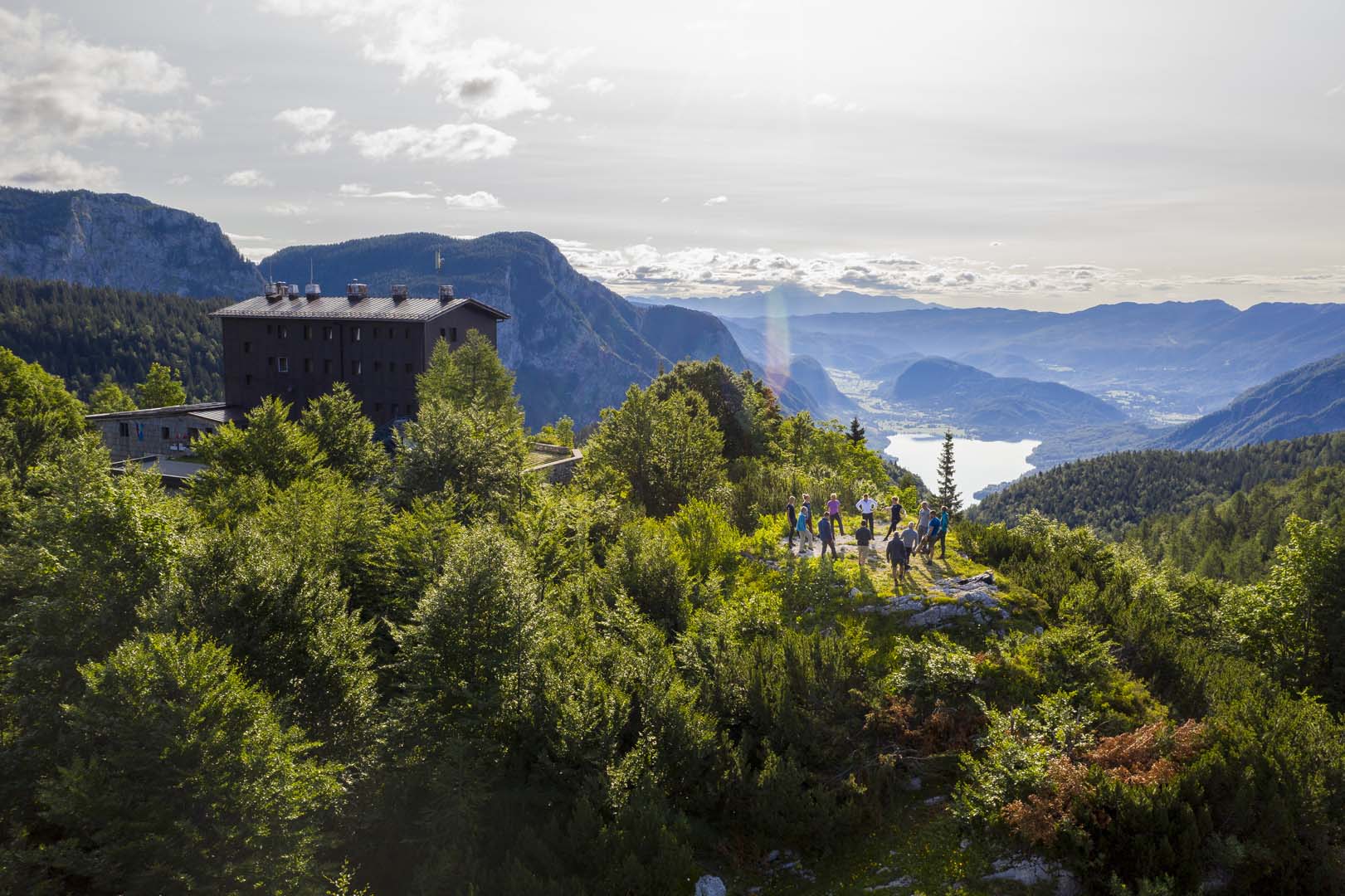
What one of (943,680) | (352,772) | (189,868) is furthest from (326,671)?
(943,680)

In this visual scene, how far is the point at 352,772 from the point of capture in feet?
70.3

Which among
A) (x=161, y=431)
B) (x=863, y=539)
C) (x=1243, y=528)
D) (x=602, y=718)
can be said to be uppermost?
(x=161, y=431)

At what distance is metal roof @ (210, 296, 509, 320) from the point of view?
7406 cm

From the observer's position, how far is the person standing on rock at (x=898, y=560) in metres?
26.9

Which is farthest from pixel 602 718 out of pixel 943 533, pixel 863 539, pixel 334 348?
pixel 334 348

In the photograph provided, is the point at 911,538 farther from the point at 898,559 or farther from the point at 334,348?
the point at 334,348

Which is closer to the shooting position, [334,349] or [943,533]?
[943,533]

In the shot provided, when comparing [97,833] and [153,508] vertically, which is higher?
[153,508]

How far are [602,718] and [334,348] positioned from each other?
69.0 m

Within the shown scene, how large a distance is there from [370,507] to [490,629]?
52.1 ft

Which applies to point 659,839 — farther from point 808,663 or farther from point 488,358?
point 488,358

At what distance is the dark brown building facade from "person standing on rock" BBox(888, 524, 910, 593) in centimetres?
5962

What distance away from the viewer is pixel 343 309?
251 feet

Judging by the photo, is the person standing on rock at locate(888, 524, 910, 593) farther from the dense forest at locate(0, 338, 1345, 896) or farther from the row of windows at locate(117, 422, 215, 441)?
the row of windows at locate(117, 422, 215, 441)
